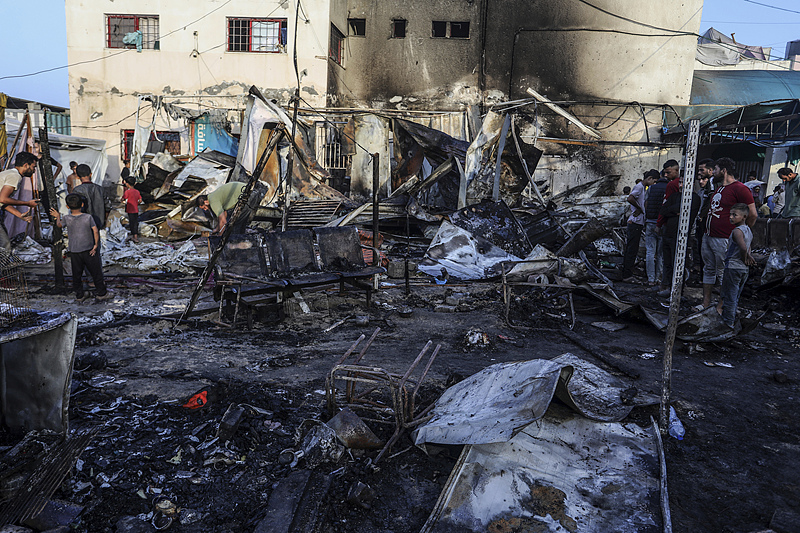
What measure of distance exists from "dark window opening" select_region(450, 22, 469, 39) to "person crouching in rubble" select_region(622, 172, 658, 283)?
1203 cm

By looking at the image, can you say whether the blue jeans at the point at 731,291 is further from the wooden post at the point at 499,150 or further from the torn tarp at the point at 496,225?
the wooden post at the point at 499,150

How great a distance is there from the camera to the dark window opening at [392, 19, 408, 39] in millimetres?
19250

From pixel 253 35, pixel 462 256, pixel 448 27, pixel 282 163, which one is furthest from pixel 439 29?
pixel 462 256

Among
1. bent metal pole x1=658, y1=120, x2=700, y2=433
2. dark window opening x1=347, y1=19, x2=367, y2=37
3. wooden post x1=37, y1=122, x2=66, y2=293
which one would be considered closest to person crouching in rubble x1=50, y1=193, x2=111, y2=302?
wooden post x1=37, y1=122, x2=66, y2=293

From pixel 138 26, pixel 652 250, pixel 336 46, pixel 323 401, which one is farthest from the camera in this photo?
pixel 336 46

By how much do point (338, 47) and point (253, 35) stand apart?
10.4 feet

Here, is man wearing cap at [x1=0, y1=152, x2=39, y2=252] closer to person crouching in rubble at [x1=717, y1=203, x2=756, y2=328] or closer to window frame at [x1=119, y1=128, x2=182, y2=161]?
person crouching in rubble at [x1=717, y1=203, x2=756, y2=328]

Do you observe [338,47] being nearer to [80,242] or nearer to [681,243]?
[80,242]

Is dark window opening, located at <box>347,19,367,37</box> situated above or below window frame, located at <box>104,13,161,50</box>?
above

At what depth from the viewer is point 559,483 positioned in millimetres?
3012

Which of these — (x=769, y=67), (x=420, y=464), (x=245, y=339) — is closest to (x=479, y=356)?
(x=420, y=464)

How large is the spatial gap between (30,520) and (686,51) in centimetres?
2289

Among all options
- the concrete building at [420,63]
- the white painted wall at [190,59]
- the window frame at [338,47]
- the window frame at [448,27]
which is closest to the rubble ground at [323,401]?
the white painted wall at [190,59]

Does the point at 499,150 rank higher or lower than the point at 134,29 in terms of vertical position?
lower
